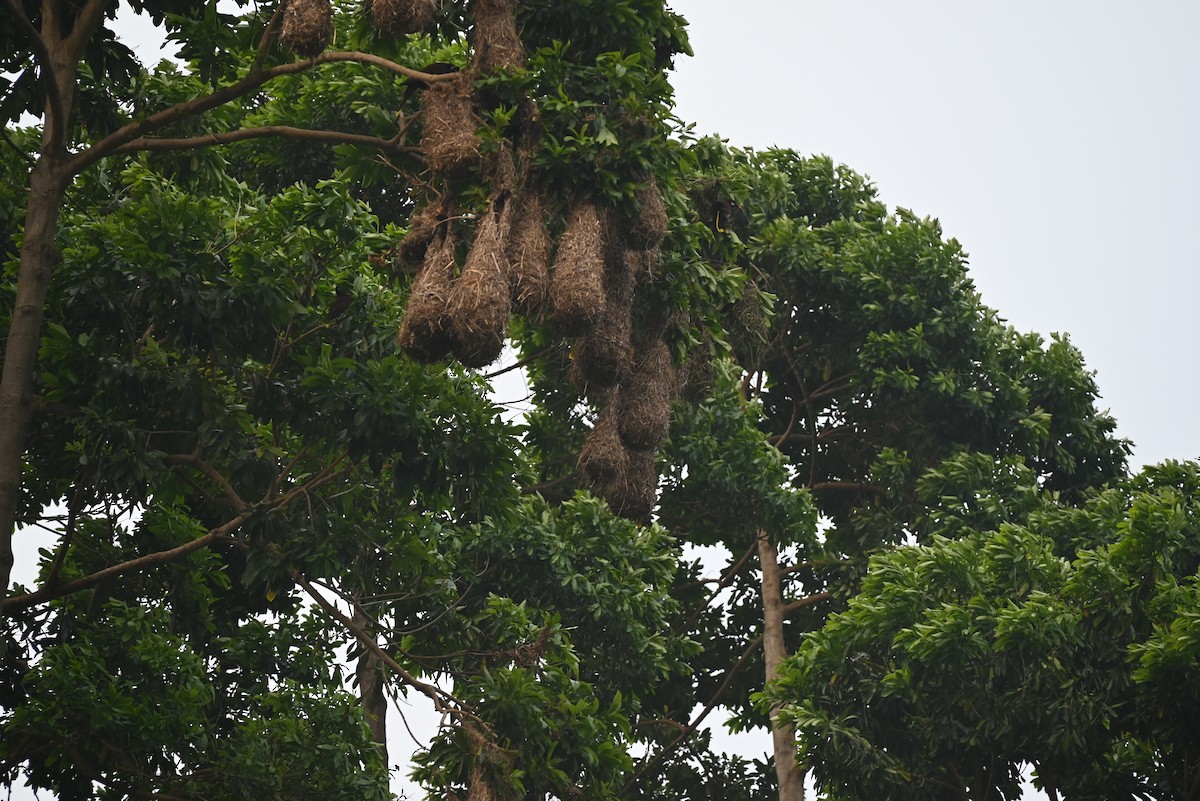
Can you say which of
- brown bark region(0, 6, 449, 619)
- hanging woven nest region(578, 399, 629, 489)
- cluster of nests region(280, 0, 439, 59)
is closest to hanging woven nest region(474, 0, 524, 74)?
brown bark region(0, 6, 449, 619)

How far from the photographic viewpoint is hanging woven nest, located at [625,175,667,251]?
40.0 feet

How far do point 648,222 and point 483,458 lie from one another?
255 cm

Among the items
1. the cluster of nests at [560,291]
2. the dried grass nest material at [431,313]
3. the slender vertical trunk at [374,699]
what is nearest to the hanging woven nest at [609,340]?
the cluster of nests at [560,291]

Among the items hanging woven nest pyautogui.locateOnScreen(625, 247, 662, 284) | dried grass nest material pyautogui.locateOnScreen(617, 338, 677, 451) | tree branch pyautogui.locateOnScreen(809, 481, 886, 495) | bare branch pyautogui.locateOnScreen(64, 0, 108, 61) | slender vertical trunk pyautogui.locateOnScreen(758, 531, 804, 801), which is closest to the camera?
bare branch pyautogui.locateOnScreen(64, 0, 108, 61)

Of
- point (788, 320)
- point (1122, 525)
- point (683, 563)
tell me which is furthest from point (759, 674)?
point (1122, 525)

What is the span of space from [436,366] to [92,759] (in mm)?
4255

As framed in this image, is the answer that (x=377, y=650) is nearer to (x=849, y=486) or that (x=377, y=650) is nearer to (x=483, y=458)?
(x=483, y=458)

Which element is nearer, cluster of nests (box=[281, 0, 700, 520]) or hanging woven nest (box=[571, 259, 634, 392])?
cluster of nests (box=[281, 0, 700, 520])

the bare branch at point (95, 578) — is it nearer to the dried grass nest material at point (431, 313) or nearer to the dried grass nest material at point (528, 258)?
the dried grass nest material at point (431, 313)

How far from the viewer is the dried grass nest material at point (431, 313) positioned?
10.6 meters

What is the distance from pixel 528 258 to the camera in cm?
1123

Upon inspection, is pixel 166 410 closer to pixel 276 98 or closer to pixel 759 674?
pixel 276 98

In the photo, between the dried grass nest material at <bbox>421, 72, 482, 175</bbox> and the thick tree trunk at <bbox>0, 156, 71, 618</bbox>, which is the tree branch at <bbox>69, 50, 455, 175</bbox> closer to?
the thick tree trunk at <bbox>0, 156, 71, 618</bbox>

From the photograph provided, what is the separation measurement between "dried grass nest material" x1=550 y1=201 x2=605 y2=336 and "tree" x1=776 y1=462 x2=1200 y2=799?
8822 mm
